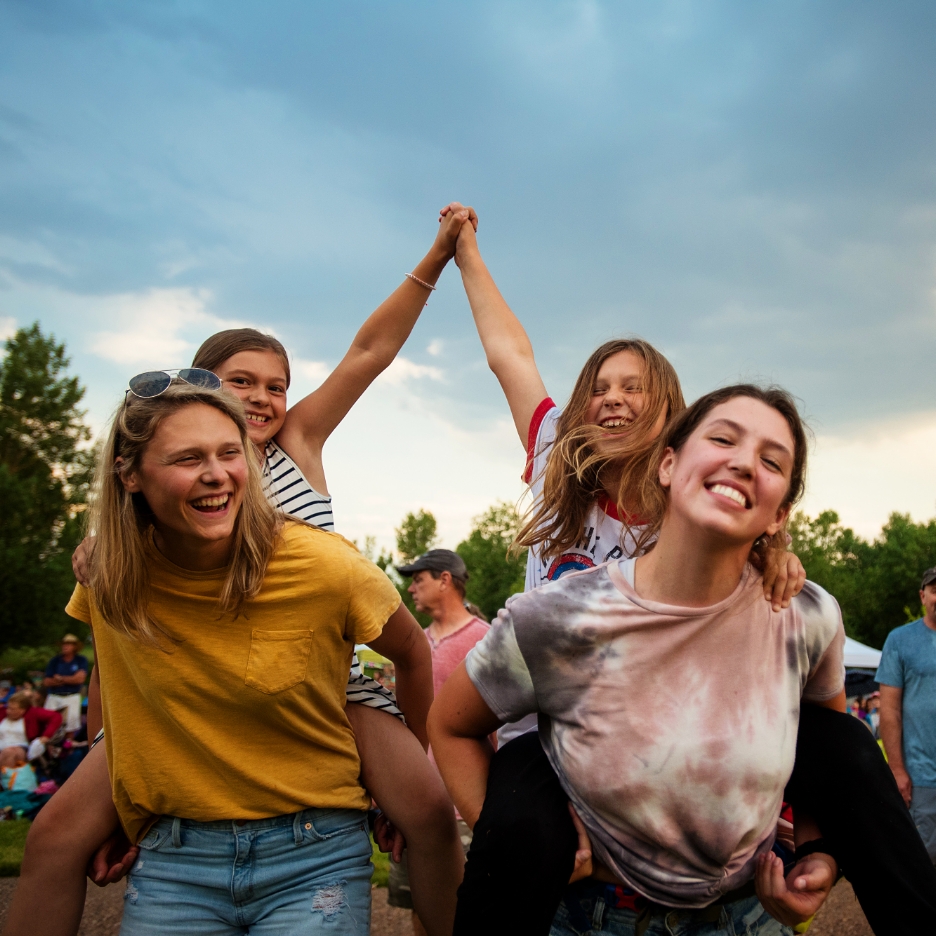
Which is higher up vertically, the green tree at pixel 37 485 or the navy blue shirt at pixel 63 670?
the green tree at pixel 37 485

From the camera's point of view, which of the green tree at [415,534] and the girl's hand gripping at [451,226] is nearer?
the girl's hand gripping at [451,226]

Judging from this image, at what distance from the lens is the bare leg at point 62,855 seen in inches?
93.6

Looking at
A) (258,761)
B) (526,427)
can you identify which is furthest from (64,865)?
(526,427)

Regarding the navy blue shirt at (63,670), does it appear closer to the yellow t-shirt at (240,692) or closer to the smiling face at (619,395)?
the yellow t-shirt at (240,692)

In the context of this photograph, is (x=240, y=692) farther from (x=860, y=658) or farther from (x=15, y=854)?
(x=860, y=658)

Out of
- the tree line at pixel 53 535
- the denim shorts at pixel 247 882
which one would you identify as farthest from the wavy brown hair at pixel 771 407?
the tree line at pixel 53 535

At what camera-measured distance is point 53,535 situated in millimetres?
35375

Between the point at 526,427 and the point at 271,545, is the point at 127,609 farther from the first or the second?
the point at 526,427

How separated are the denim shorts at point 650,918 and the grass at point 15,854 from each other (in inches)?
143

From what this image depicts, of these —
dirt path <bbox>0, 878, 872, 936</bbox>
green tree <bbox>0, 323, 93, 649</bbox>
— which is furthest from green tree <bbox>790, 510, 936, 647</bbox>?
dirt path <bbox>0, 878, 872, 936</bbox>

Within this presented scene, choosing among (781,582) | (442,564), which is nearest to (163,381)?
(781,582)

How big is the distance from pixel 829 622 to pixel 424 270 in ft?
7.13

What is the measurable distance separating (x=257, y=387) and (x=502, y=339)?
980 millimetres

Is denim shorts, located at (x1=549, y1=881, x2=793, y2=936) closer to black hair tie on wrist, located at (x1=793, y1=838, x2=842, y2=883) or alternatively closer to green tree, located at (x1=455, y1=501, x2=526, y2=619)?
black hair tie on wrist, located at (x1=793, y1=838, x2=842, y2=883)
